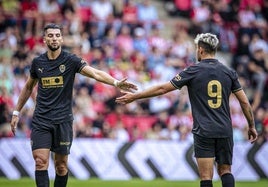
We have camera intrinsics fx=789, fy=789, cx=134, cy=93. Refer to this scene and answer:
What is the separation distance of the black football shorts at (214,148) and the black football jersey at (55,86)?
6.92 feet

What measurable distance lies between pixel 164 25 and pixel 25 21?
494cm

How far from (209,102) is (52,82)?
2412mm

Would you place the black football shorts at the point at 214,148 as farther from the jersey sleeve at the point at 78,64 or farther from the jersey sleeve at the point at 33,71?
the jersey sleeve at the point at 33,71

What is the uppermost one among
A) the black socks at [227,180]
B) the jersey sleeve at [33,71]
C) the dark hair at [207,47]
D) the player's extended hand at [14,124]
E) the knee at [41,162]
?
the dark hair at [207,47]

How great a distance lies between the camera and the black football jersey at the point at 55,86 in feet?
38.5

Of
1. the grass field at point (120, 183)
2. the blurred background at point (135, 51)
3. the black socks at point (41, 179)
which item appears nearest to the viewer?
the black socks at point (41, 179)

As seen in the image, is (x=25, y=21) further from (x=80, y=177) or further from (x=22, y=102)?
(x=22, y=102)

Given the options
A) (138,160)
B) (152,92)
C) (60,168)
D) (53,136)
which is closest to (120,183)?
(138,160)

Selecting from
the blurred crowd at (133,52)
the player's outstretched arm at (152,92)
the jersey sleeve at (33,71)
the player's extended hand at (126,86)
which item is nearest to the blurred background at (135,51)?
the blurred crowd at (133,52)

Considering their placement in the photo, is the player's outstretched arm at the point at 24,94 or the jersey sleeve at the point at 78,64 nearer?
the jersey sleeve at the point at 78,64

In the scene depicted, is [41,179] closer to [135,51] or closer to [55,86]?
[55,86]

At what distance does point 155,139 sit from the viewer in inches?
786

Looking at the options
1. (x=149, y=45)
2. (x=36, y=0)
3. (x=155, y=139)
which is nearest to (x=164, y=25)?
(x=149, y=45)

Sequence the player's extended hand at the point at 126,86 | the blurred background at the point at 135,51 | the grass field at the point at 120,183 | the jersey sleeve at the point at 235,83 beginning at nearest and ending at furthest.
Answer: the jersey sleeve at the point at 235,83, the player's extended hand at the point at 126,86, the grass field at the point at 120,183, the blurred background at the point at 135,51
